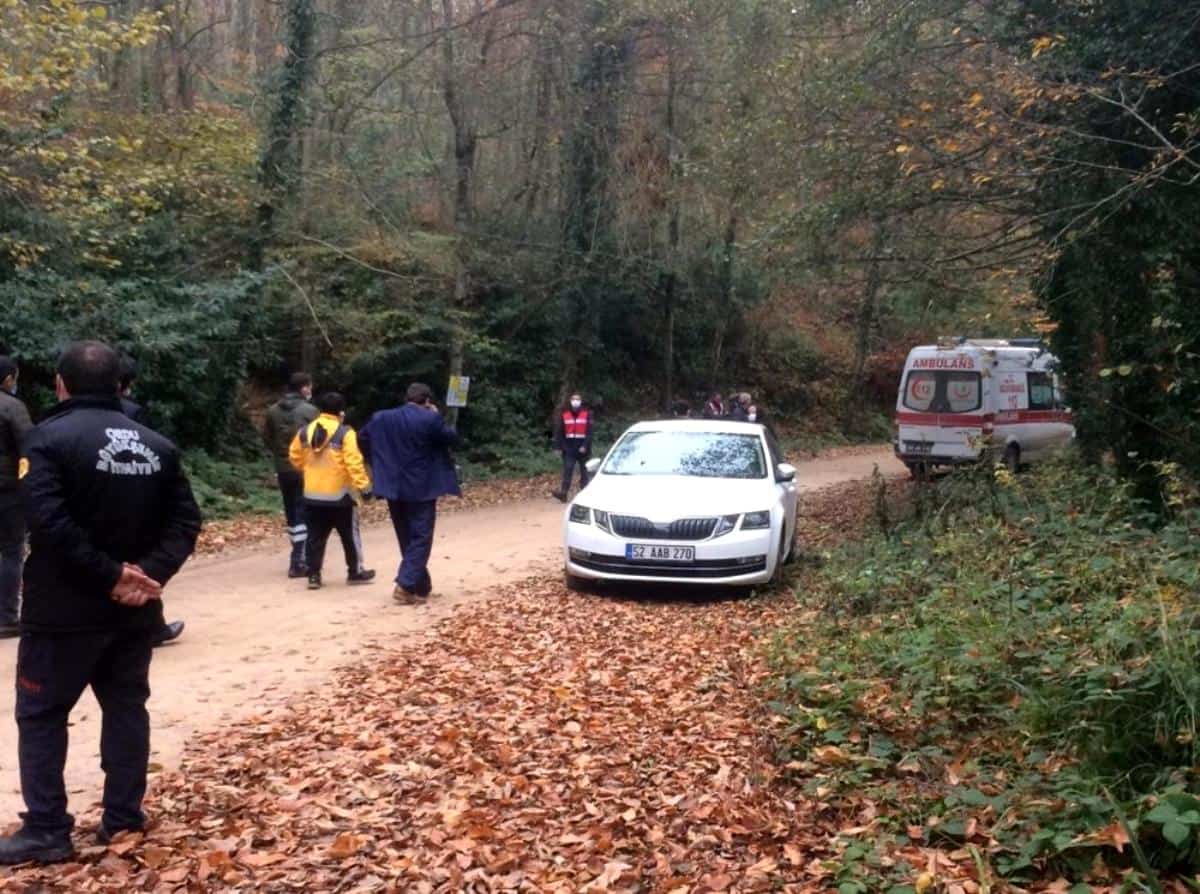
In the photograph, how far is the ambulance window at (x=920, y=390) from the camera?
22.1 m

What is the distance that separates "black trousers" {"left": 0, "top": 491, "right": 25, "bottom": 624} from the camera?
315 inches

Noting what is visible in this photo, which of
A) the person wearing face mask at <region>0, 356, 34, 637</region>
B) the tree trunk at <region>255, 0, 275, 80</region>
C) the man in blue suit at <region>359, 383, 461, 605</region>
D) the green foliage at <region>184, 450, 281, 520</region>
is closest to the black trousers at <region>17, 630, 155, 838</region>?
the person wearing face mask at <region>0, 356, 34, 637</region>

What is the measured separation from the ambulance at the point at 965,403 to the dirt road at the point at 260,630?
983 cm

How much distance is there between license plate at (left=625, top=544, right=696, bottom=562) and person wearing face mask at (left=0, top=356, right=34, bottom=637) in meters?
4.87

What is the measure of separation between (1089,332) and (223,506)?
39.4ft

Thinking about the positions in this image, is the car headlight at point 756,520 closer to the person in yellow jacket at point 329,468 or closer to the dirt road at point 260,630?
the dirt road at point 260,630

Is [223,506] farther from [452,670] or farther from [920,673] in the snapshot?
[920,673]

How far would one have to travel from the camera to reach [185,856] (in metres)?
4.46

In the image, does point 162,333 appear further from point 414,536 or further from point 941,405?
point 941,405

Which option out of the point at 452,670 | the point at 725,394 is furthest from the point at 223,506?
the point at 725,394

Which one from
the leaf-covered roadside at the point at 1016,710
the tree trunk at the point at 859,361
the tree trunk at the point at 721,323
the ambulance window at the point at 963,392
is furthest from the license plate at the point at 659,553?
the tree trunk at the point at 859,361

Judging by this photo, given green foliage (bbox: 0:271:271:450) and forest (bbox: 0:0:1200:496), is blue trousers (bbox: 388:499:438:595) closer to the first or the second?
forest (bbox: 0:0:1200:496)

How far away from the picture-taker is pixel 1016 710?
16.4 feet

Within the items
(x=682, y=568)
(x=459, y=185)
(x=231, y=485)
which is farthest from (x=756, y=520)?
(x=459, y=185)
